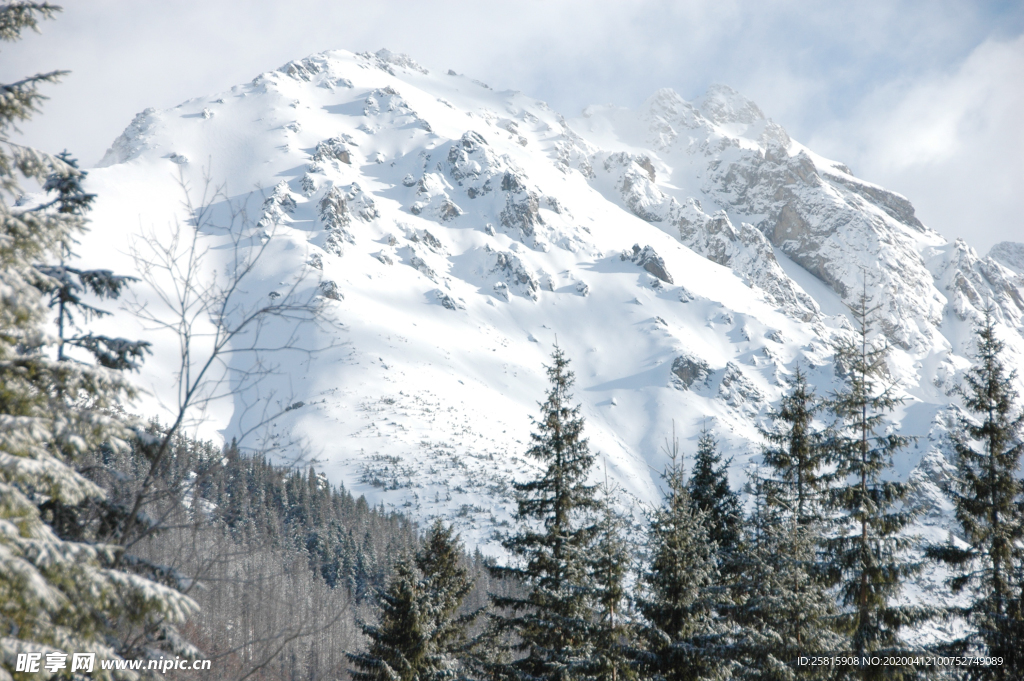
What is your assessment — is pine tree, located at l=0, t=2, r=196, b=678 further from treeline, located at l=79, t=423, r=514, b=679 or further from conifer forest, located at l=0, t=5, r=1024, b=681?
treeline, located at l=79, t=423, r=514, b=679

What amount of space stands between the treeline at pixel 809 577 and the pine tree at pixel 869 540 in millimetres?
29

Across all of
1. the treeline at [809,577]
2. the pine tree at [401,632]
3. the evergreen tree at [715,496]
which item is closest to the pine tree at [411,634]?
the pine tree at [401,632]

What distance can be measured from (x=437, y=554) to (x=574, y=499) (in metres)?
6.45

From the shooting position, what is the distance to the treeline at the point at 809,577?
11.8 m

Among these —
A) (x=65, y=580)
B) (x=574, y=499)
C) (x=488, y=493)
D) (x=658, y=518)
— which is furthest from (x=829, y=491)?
(x=488, y=493)

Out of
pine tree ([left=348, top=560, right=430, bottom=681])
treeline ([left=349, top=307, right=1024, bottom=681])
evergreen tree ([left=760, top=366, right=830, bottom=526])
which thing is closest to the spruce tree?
pine tree ([left=348, top=560, right=430, bottom=681])

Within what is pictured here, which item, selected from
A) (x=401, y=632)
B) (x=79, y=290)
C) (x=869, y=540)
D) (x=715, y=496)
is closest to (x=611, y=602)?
(x=869, y=540)

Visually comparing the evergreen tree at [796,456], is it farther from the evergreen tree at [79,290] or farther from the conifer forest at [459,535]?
the evergreen tree at [79,290]

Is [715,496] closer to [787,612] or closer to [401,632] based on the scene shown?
[787,612]

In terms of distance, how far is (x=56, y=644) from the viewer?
4750mm

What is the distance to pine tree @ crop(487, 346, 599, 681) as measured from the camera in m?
12.9

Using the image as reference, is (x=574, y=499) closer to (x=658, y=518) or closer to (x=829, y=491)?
(x=658, y=518)

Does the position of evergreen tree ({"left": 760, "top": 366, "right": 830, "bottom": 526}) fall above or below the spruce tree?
above

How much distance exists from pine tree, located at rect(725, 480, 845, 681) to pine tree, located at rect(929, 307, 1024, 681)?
359 centimetres
